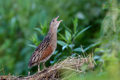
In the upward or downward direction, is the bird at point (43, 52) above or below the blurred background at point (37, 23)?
below

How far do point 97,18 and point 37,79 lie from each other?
334cm

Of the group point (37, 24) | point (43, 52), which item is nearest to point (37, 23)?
point (37, 24)

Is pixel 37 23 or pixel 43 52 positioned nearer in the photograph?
pixel 43 52

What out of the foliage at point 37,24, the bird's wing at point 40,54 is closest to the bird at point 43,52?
the bird's wing at point 40,54

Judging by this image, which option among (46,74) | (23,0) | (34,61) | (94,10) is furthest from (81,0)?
(46,74)

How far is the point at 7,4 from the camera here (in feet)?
26.8

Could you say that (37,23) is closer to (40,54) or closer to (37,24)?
(37,24)

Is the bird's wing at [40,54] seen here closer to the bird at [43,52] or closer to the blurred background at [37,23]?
the bird at [43,52]

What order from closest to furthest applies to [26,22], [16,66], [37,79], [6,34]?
[37,79] → [16,66] → [26,22] → [6,34]

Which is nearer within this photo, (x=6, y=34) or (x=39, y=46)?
(x=39, y=46)

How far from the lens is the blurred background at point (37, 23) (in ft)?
19.5

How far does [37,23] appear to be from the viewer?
6.82m

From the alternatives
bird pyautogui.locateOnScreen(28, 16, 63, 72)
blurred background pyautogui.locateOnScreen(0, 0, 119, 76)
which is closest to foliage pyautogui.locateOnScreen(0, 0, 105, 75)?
blurred background pyautogui.locateOnScreen(0, 0, 119, 76)

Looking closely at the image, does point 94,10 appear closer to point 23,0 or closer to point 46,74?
point 23,0
